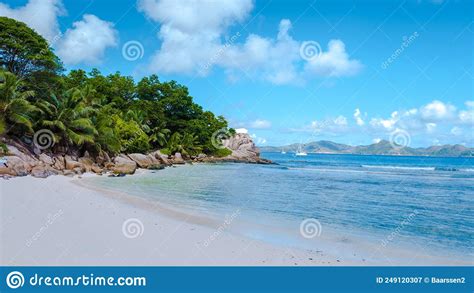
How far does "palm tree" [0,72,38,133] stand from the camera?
23.4 metres

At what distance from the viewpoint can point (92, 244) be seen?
780 centimetres

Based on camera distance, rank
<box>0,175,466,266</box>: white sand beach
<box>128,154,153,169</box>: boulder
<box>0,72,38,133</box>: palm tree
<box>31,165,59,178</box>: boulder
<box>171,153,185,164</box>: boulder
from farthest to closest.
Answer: <box>171,153,185,164</box>: boulder, <box>128,154,153,169</box>: boulder, <box>0,72,38,133</box>: palm tree, <box>31,165,59,178</box>: boulder, <box>0,175,466,266</box>: white sand beach

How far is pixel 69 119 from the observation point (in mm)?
28203

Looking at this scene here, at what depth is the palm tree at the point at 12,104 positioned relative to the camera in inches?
921

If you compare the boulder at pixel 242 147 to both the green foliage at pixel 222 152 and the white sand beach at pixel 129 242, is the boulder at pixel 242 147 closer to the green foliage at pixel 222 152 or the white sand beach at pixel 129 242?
the green foliage at pixel 222 152

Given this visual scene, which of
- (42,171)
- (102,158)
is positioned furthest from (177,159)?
(42,171)

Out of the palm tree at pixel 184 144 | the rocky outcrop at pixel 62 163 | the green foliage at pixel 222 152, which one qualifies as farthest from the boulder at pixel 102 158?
the green foliage at pixel 222 152

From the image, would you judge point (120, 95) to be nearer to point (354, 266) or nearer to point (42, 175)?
point (42, 175)

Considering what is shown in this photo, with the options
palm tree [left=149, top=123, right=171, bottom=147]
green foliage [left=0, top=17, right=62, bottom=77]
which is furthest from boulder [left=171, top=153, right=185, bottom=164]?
green foliage [left=0, top=17, right=62, bottom=77]

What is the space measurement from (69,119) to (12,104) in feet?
15.8

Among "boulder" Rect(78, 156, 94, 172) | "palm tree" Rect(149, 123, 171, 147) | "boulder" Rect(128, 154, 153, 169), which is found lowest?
"boulder" Rect(78, 156, 94, 172)

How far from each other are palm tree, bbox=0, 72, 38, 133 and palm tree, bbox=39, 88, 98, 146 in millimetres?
2004

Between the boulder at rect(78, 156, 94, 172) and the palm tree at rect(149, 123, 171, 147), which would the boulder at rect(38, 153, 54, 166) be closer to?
the boulder at rect(78, 156, 94, 172)

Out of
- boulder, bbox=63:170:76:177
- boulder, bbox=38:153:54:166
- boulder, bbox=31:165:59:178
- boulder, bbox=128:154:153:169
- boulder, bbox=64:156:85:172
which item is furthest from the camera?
boulder, bbox=128:154:153:169
